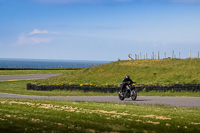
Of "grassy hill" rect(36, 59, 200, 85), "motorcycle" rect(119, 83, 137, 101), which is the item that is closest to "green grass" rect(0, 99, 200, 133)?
"motorcycle" rect(119, 83, 137, 101)

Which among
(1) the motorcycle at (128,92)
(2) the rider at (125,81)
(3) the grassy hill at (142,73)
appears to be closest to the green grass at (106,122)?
(2) the rider at (125,81)

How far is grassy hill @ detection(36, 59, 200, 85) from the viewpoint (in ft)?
104

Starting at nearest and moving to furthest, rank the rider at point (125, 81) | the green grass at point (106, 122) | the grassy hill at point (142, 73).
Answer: the green grass at point (106, 122) < the rider at point (125, 81) < the grassy hill at point (142, 73)

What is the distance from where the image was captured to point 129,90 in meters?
20.8

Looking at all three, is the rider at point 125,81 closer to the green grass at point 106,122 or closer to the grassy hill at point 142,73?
the green grass at point 106,122

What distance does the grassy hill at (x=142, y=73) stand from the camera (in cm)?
3163

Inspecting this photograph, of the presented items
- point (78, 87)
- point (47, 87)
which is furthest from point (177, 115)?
point (47, 87)

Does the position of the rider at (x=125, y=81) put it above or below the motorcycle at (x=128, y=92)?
above

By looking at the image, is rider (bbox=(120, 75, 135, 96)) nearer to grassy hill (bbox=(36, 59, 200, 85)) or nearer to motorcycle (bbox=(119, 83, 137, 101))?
motorcycle (bbox=(119, 83, 137, 101))

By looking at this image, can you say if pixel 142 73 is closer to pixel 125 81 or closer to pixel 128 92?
pixel 128 92

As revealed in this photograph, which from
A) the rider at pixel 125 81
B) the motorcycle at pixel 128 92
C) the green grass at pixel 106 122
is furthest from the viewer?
the motorcycle at pixel 128 92

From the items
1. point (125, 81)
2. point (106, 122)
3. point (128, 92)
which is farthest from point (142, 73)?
point (106, 122)

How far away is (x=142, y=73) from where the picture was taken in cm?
3503

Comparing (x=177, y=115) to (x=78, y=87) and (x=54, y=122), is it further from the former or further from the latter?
(x=78, y=87)
